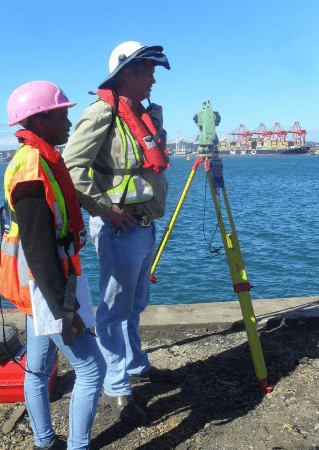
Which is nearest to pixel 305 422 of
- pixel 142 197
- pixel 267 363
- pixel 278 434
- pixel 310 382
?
pixel 278 434

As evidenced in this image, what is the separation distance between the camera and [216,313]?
5086mm

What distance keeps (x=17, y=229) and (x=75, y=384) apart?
0.86 m

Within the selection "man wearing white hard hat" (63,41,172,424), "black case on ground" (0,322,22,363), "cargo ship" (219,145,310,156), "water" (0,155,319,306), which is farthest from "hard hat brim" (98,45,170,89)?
"cargo ship" (219,145,310,156)

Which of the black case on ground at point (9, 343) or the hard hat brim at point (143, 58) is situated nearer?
the hard hat brim at point (143, 58)

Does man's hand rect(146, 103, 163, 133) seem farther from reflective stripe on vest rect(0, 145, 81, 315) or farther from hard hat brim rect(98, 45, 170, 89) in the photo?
reflective stripe on vest rect(0, 145, 81, 315)

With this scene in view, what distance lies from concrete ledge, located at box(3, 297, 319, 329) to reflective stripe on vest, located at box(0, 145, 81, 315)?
2.33 meters

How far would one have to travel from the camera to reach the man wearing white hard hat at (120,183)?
3.13 metres

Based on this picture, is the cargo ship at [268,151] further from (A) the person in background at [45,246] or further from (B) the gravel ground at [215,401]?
(A) the person in background at [45,246]

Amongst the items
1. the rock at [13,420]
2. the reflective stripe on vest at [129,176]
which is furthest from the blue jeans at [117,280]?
the rock at [13,420]

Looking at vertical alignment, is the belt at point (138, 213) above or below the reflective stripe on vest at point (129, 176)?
below

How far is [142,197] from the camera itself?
10.8 feet

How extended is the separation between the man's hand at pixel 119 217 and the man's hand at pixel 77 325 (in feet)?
2.65

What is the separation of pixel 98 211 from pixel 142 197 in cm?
32

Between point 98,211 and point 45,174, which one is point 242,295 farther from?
point 45,174
